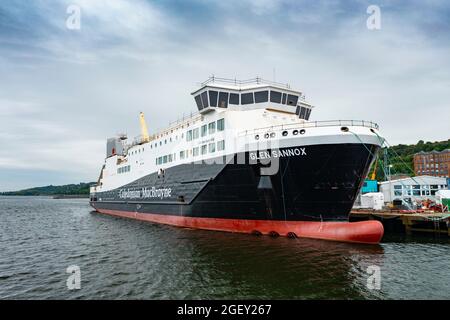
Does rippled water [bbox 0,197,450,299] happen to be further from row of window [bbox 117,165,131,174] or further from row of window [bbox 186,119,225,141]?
row of window [bbox 117,165,131,174]

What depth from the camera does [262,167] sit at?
17953 mm

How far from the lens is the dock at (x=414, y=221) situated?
21391mm

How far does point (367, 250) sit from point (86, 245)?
16513mm

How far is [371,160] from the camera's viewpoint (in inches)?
667

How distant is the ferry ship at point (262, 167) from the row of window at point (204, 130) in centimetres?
7

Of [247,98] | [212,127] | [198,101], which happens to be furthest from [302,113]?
[198,101]

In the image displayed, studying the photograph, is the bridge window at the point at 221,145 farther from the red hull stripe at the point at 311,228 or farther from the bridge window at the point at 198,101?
the red hull stripe at the point at 311,228

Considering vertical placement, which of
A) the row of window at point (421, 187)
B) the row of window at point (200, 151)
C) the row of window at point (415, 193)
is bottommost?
the row of window at point (415, 193)

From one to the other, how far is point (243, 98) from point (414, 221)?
16142 millimetres

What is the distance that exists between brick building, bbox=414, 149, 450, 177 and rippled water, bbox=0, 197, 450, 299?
96.5 meters

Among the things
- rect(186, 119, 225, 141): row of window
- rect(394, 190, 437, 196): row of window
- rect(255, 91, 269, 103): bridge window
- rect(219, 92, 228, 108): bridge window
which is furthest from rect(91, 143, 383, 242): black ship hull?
→ rect(394, 190, 437, 196): row of window

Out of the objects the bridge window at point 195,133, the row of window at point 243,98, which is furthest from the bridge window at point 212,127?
the bridge window at point 195,133
